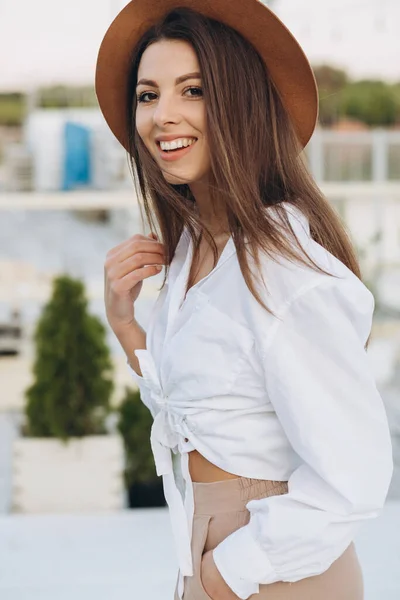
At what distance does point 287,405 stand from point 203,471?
185mm

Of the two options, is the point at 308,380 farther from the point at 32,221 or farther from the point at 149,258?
the point at 32,221

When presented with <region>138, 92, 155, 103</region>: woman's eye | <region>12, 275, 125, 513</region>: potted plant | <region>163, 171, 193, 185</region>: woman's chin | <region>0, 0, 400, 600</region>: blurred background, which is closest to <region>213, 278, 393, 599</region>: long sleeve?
<region>163, 171, 193, 185</region>: woman's chin

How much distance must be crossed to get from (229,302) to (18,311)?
577 centimetres

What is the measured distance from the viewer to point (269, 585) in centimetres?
109

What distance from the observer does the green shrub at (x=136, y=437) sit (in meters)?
3.47

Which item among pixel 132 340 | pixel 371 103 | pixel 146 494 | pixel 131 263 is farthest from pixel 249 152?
pixel 371 103

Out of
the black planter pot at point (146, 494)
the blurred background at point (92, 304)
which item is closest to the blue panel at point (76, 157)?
the blurred background at point (92, 304)

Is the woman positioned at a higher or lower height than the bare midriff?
higher

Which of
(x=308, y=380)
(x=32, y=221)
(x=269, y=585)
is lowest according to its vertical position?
(x=32, y=221)

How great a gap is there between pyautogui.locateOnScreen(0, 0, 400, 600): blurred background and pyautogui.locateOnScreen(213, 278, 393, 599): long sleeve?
61cm

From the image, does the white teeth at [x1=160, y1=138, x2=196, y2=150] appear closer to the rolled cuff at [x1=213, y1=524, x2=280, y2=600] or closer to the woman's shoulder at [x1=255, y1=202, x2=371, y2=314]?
the woman's shoulder at [x1=255, y1=202, x2=371, y2=314]

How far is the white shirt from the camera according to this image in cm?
101

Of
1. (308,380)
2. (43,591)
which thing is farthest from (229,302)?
(43,591)

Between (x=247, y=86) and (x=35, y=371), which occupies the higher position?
(x=247, y=86)
